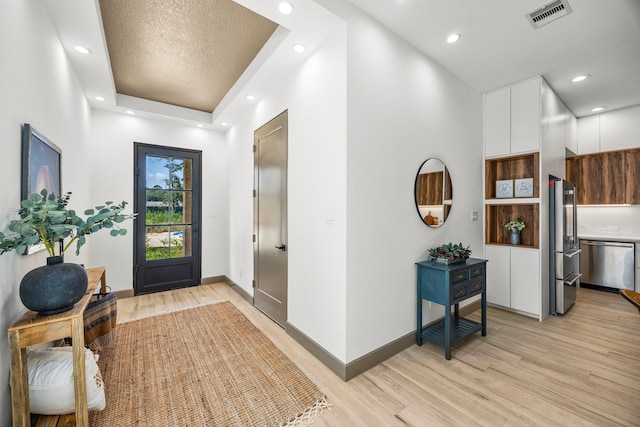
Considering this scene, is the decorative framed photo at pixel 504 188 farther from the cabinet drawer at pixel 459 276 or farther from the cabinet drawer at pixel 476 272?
the cabinet drawer at pixel 459 276

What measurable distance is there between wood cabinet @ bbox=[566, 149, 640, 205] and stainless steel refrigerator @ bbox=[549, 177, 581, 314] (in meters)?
1.76

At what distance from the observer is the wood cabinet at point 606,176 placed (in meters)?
4.25

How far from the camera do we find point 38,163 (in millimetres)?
1918

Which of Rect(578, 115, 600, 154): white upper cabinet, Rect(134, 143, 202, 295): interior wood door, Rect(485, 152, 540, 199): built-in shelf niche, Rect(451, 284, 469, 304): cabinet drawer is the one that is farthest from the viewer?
Rect(578, 115, 600, 154): white upper cabinet

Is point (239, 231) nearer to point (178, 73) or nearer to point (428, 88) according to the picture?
point (178, 73)

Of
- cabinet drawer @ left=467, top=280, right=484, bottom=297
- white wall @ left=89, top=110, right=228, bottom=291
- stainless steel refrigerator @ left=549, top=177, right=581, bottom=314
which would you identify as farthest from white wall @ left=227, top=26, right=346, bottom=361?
stainless steel refrigerator @ left=549, top=177, right=581, bottom=314

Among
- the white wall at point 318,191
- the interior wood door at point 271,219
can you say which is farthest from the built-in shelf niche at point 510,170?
the interior wood door at point 271,219

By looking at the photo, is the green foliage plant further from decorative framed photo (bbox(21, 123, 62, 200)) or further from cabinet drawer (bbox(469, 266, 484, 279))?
decorative framed photo (bbox(21, 123, 62, 200))

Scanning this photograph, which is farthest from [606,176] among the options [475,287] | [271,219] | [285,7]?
[285,7]

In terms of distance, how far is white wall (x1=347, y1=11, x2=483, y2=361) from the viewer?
221 centimetres

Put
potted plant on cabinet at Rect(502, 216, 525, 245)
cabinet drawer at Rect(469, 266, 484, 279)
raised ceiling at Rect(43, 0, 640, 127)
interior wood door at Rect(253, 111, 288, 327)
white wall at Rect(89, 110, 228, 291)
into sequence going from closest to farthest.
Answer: raised ceiling at Rect(43, 0, 640, 127)
cabinet drawer at Rect(469, 266, 484, 279)
interior wood door at Rect(253, 111, 288, 327)
potted plant on cabinet at Rect(502, 216, 525, 245)
white wall at Rect(89, 110, 228, 291)

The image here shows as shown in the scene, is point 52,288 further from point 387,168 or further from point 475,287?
point 475,287

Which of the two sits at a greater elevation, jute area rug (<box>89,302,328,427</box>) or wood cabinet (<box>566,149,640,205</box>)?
wood cabinet (<box>566,149,640,205</box>)

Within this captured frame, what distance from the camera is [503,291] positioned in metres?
3.53
